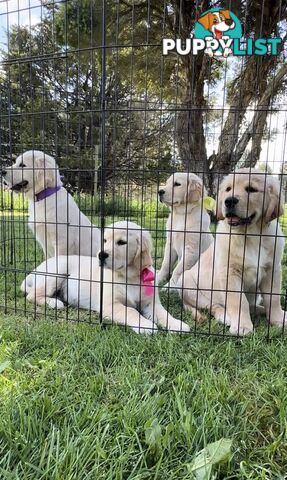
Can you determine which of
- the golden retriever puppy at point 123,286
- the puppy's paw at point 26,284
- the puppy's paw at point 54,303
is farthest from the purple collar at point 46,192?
the puppy's paw at point 54,303

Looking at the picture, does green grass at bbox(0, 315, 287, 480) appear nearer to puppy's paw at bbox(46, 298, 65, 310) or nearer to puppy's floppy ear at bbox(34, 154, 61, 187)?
puppy's paw at bbox(46, 298, 65, 310)

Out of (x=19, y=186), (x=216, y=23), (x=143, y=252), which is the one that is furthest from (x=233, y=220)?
(x=19, y=186)

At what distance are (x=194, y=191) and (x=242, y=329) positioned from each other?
5.71ft

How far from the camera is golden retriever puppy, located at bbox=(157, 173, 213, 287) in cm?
381

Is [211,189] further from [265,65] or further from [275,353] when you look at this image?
[275,353]

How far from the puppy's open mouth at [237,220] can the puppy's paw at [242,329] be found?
2.20ft

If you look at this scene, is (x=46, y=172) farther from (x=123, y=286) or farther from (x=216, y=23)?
(x=216, y=23)

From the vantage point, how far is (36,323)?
259 centimetres

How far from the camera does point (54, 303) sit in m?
3.07

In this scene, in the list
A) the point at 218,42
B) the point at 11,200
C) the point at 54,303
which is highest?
the point at 218,42

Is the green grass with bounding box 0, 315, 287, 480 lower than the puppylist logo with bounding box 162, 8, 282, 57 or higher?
lower

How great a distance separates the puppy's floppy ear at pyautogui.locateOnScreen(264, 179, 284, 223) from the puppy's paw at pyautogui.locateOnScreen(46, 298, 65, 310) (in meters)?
1.69

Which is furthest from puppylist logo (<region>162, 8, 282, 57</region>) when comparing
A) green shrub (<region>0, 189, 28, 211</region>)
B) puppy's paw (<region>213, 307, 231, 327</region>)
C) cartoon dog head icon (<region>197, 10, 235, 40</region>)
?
green shrub (<region>0, 189, 28, 211</region>)

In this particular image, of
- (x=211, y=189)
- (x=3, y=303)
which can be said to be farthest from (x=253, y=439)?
(x=211, y=189)
